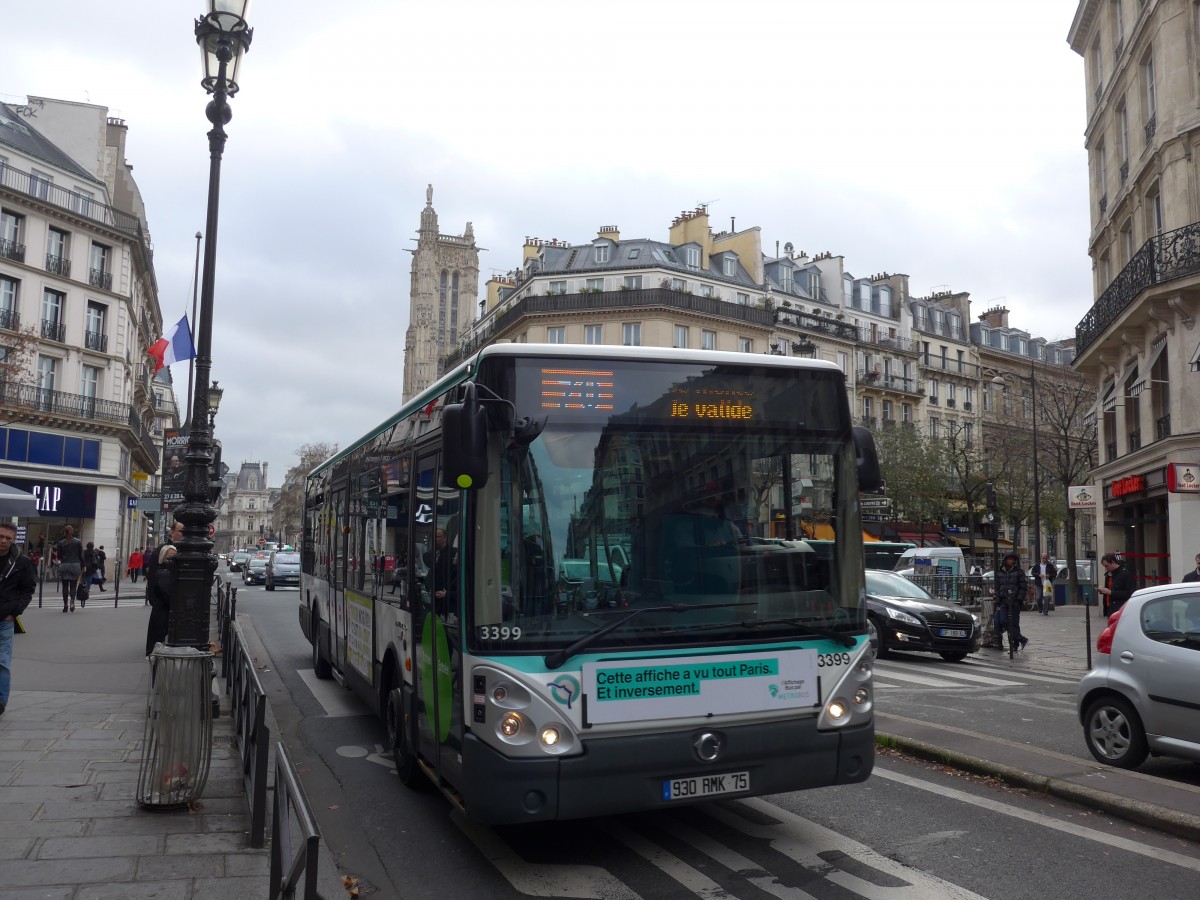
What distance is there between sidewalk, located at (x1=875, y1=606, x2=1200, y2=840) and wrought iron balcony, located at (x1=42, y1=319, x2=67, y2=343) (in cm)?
4282

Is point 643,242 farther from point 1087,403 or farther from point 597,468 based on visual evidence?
point 597,468

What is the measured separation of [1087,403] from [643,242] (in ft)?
86.0

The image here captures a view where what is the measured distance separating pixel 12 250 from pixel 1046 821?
45247 mm

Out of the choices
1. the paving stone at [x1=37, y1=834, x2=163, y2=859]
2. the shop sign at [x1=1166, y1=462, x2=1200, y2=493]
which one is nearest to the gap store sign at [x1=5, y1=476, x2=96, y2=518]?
the shop sign at [x1=1166, y1=462, x2=1200, y2=493]

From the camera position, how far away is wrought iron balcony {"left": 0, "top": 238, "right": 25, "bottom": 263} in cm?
4072

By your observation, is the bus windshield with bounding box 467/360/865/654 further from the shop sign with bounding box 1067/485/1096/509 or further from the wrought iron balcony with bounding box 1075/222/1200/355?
the wrought iron balcony with bounding box 1075/222/1200/355

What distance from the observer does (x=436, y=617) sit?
5.98 m

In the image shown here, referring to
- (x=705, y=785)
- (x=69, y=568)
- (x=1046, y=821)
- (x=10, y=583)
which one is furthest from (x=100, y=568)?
(x=1046, y=821)

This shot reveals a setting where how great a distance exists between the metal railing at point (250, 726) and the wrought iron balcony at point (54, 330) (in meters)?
38.9

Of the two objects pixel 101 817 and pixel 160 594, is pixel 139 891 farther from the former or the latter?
pixel 160 594

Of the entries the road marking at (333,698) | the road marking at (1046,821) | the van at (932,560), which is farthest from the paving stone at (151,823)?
the van at (932,560)

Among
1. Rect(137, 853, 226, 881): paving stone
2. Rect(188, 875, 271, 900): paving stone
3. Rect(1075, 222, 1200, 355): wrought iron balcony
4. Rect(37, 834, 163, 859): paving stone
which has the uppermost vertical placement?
Rect(1075, 222, 1200, 355): wrought iron balcony

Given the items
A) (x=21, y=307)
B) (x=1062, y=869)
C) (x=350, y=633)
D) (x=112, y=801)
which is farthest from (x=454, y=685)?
(x=21, y=307)

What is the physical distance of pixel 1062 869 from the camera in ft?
17.7
